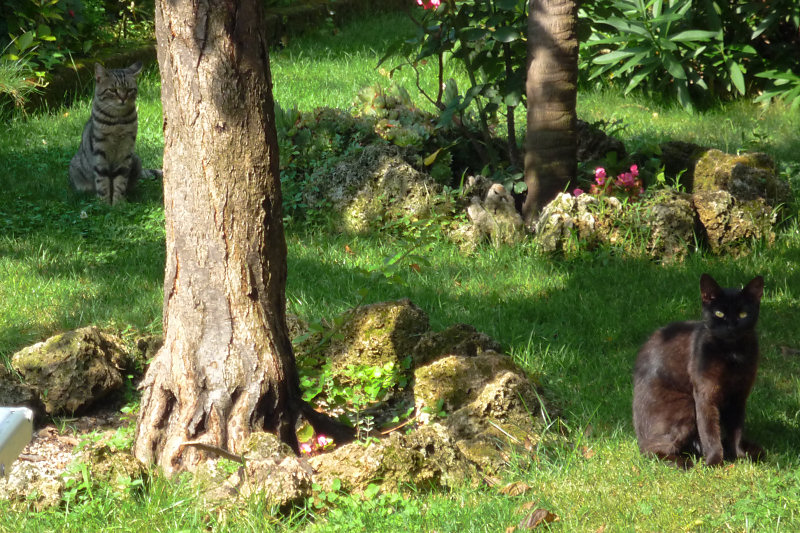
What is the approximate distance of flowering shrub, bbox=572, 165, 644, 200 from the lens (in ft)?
22.2

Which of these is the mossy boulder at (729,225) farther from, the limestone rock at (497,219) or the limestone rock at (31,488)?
the limestone rock at (31,488)

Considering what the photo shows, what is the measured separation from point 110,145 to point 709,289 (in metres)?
6.07

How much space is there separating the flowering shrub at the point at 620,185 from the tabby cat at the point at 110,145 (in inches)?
169

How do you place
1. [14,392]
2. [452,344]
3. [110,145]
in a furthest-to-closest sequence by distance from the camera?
[110,145] → [452,344] → [14,392]

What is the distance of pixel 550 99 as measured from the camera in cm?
648

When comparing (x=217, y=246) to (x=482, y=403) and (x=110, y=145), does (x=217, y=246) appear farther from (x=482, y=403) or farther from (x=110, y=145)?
(x=110, y=145)

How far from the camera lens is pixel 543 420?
428 cm

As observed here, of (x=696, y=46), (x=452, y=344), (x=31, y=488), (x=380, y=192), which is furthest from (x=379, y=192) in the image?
(x=696, y=46)

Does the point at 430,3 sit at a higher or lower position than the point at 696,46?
higher

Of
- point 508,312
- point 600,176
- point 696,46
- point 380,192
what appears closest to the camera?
point 508,312

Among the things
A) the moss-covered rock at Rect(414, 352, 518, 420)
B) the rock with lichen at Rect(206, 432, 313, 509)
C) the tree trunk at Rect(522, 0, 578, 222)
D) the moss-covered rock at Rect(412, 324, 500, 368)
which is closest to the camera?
the rock with lichen at Rect(206, 432, 313, 509)

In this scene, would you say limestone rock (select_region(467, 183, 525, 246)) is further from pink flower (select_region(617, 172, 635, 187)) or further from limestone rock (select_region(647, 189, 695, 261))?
limestone rock (select_region(647, 189, 695, 261))

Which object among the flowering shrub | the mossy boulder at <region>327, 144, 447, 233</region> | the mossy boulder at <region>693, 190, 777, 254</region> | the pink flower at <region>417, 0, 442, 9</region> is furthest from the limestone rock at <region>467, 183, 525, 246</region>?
the pink flower at <region>417, 0, 442, 9</region>

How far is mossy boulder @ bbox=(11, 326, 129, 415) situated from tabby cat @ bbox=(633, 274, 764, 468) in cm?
279
